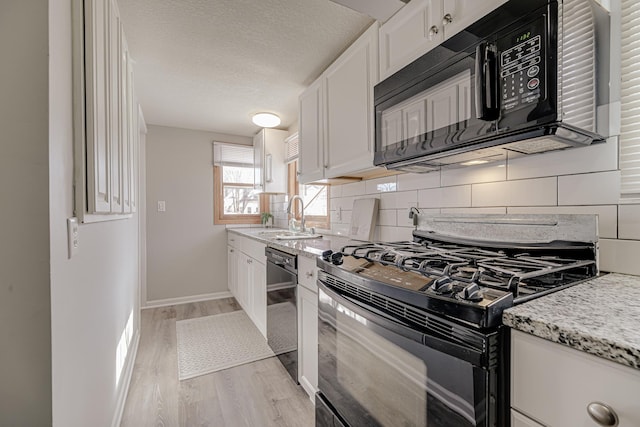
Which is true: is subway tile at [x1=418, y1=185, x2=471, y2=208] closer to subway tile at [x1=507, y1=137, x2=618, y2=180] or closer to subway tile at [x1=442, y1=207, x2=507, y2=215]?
subway tile at [x1=442, y1=207, x2=507, y2=215]

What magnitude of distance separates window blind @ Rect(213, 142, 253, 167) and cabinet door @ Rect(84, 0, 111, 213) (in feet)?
8.97

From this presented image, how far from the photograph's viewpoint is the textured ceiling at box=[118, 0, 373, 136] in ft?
5.13

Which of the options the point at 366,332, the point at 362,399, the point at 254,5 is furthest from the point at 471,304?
the point at 254,5

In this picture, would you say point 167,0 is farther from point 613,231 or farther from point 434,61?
point 613,231

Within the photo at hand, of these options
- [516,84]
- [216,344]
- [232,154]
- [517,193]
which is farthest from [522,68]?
[232,154]

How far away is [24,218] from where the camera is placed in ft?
2.13

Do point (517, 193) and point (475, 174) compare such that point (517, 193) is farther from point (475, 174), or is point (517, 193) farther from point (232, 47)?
point (232, 47)

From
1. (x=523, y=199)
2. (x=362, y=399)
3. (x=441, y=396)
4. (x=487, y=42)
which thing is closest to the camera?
(x=441, y=396)

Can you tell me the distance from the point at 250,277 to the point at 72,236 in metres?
1.99

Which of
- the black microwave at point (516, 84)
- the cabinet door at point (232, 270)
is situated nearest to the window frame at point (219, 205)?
the cabinet door at point (232, 270)

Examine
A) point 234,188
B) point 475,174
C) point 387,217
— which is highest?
point 234,188

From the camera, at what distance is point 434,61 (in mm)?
1117

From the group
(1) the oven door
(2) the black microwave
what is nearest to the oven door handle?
(1) the oven door

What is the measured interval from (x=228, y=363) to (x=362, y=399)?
149cm
